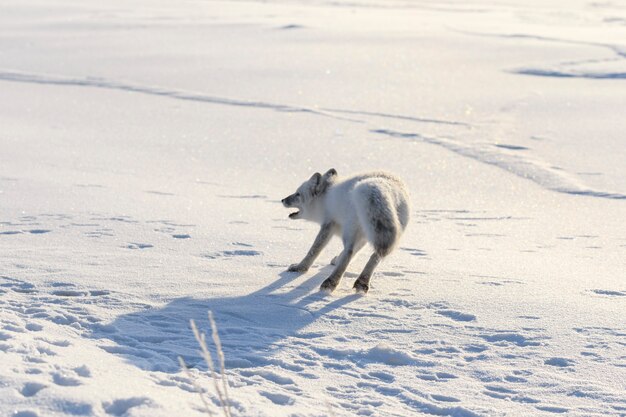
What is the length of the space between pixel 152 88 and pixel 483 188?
636 centimetres

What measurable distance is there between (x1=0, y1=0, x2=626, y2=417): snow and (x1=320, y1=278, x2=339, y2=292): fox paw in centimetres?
10

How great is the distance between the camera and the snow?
145 inches

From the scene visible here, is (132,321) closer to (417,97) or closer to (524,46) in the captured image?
(417,97)

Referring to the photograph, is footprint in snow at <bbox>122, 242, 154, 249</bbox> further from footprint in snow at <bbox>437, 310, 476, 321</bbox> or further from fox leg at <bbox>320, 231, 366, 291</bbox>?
footprint in snow at <bbox>437, 310, 476, 321</bbox>

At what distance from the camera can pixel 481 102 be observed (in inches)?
478

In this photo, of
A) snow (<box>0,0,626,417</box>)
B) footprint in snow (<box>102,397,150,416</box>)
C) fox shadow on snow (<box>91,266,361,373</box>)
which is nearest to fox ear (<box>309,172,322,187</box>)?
snow (<box>0,0,626,417</box>)

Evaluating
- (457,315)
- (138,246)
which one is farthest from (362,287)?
(138,246)

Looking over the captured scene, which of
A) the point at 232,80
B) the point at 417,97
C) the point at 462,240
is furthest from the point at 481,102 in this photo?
the point at 462,240

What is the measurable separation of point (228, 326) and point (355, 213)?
1.17 meters

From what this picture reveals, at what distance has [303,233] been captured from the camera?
6.41m

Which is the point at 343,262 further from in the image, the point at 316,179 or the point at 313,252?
the point at 316,179

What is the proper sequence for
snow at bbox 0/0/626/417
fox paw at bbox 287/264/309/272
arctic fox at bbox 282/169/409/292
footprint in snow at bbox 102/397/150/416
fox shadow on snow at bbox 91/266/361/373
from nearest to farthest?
footprint in snow at bbox 102/397/150/416 < snow at bbox 0/0/626/417 < fox shadow on snow at bbox 91/266/361/373 < arctic fox at bbox 282/169/409/292 < fox paw at bbox 287/264/309/272

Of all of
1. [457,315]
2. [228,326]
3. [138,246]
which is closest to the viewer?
[228,326]

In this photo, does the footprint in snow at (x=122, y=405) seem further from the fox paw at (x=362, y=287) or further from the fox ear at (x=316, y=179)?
the fox ear at (x=316, y=179)
